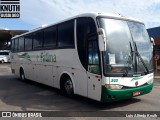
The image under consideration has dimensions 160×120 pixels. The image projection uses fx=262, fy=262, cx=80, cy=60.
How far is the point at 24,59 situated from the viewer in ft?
52.5

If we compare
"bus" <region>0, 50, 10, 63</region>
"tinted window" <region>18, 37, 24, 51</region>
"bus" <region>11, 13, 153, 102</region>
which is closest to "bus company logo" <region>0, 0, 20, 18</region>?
"tinted window" <region>18, 37, 24, 51</region>

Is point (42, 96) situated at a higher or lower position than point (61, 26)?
lower

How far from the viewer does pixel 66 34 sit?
1034cm

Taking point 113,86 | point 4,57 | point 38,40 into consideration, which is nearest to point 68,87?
point 113,86

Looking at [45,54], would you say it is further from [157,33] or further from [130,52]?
[157,33]

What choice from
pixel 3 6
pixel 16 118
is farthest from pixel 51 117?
pixel 3 6

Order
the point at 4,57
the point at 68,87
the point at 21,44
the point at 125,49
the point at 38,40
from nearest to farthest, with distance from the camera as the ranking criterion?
the point at 125,49, the point at 68,87, the point at 38,40, the point at 21,44, the point at 4,57

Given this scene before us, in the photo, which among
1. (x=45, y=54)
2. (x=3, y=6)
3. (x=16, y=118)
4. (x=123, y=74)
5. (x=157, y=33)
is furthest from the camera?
(x=157, y=33)

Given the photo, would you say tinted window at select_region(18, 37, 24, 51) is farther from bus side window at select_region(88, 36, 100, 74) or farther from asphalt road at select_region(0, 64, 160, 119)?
bus side window at select_region(88, 36, 100, 74)

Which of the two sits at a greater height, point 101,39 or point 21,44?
point 21,44

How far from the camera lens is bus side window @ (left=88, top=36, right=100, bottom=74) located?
821 centimetres

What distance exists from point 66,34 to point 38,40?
3526 mm

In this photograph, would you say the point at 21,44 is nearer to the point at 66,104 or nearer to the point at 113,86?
the point at 66,104

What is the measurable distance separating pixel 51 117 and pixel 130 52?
3.26m
